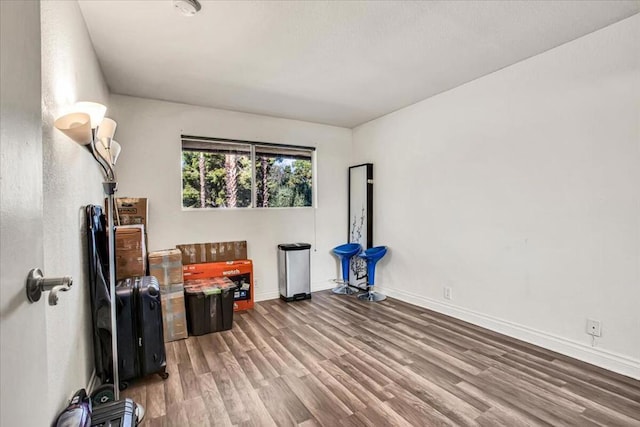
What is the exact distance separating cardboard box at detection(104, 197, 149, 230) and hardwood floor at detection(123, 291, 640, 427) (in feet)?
4.36

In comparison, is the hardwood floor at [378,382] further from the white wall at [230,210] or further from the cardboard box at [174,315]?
the white wall at [230,210]

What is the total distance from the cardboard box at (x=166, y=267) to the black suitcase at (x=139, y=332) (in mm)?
678

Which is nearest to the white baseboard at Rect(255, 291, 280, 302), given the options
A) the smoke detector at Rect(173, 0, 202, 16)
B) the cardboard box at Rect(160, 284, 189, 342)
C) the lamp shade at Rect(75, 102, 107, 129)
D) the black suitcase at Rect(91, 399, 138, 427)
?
the cardboard box at Rect(160, 284, 189, 342)

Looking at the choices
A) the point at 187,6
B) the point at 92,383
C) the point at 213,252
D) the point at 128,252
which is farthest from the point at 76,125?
the point at 213,252

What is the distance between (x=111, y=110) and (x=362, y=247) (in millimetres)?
3637

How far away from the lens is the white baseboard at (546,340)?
231cm

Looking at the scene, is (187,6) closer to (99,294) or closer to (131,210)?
(99,294)

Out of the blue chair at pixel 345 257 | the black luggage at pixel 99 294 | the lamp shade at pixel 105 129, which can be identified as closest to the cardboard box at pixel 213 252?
the blue chair at pixel 345 257

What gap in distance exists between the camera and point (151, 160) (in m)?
3.69

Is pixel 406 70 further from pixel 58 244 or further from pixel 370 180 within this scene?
pixel 58 244

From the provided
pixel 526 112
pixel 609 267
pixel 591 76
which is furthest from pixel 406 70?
pixel 609 267

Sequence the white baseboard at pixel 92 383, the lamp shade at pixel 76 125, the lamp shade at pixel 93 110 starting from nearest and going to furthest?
the lamp shade at pixel 76 125 < the lamp shade at pixel 93 110 < the white baseboard at pixel 92 383

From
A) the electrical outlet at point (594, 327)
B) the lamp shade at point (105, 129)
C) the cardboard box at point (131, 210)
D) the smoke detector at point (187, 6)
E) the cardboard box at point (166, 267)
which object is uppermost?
the smoke detector at point (187, 6)

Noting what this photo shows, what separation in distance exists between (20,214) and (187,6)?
6.13 feet
